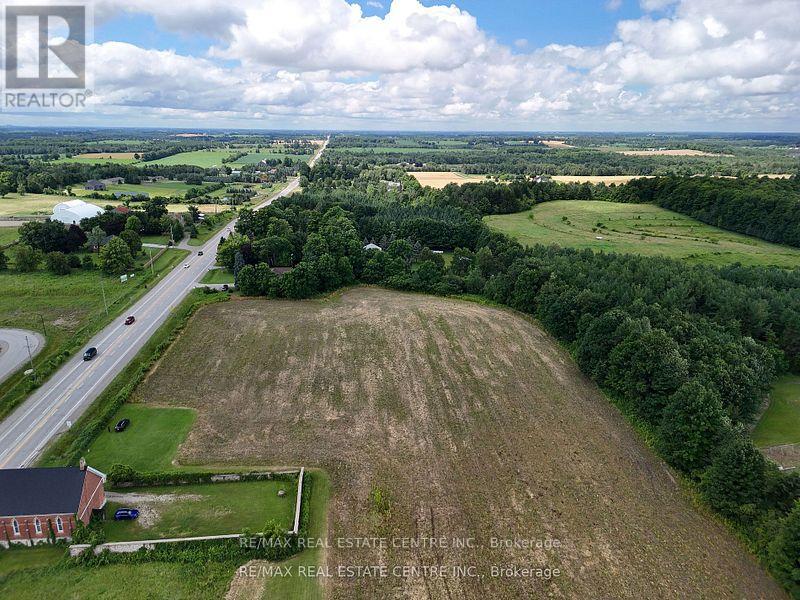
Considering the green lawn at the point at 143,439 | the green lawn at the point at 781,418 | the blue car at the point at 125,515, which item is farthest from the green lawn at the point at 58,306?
the green lawn at the point at 781,418

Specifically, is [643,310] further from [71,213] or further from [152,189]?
[152,189]

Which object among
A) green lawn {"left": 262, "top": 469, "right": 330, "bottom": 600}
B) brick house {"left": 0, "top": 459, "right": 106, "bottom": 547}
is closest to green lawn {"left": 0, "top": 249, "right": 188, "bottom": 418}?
brick house {"left": 0, "top": 459, "right": 106, "bottom": 547}

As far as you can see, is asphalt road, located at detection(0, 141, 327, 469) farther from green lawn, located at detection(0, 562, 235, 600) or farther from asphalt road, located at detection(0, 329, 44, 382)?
green lawn, located at detection(0, 562, 235, 600)

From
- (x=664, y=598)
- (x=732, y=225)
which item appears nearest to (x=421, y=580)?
(x=664, y=598)

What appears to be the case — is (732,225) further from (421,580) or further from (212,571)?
(212,571)

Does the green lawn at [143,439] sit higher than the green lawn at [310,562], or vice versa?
the green lawn at [143,439]

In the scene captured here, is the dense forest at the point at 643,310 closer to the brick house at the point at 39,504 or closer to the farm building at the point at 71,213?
the farm building at the point at 71,213

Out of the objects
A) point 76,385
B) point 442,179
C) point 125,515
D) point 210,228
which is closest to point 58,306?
point 76,385

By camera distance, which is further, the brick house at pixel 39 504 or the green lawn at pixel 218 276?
the green lawn at pixel 218 276

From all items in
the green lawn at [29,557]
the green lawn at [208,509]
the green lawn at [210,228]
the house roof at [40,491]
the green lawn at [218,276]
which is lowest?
the green lawn at [29,557]
